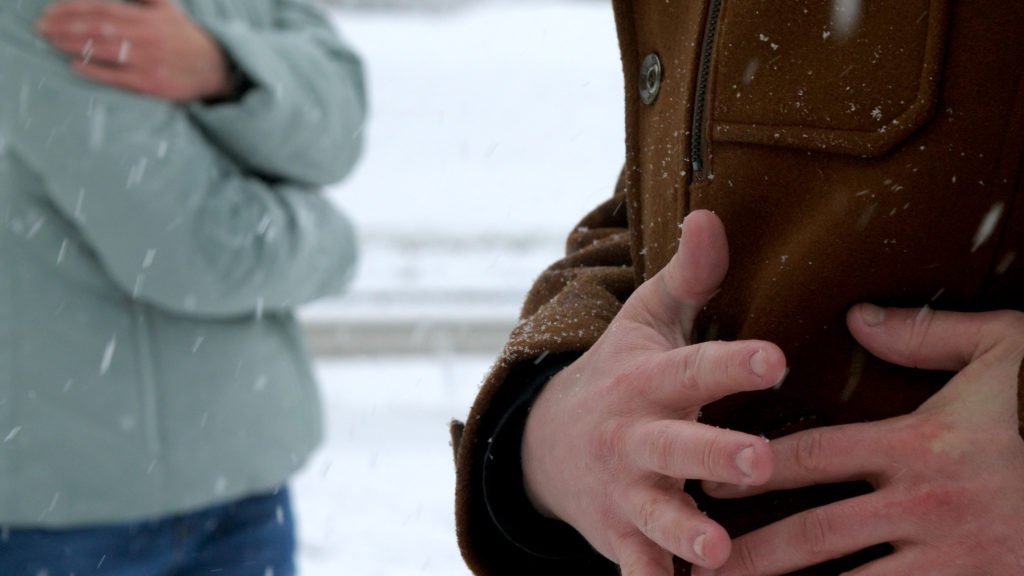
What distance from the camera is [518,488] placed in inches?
33.9

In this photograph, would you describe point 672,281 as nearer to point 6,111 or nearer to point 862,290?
point 862,290

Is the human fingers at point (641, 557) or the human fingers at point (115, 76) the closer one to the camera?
the human fingers at point (641, 557)

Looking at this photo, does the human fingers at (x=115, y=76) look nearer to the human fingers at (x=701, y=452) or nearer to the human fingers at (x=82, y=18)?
the human fingers at (x=82, y=18)

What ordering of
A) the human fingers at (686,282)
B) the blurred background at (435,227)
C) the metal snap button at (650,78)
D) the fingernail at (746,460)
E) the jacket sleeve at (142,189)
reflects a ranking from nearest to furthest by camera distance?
the fingernail at (746,460) → the human fingers at (686,282) → the metal snap button at (650,78) → the jacket sleeve at (142,189) → the blurred background at (435,227)

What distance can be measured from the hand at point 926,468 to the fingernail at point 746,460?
0.27 feet

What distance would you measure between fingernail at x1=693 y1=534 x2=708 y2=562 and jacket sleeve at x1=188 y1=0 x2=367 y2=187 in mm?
1090

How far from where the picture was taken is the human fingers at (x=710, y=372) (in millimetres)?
572

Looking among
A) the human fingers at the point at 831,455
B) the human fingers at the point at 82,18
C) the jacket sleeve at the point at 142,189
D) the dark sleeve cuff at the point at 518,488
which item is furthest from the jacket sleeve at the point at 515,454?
the human fingers at the point at 82,18

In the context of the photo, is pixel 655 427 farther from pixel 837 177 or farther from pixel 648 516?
pixel 837 177

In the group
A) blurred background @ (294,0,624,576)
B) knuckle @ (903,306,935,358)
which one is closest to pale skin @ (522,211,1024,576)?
knuckle @ (903,306,935,358)

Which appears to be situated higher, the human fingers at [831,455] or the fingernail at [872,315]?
the fingernail at [872,315]

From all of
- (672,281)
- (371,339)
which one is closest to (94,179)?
(672,281)

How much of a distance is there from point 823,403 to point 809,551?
11cm

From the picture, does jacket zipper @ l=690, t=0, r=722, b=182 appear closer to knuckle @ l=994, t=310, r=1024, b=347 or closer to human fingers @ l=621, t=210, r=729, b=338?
human fingers @ l=621, t=210, r=729, b=338
